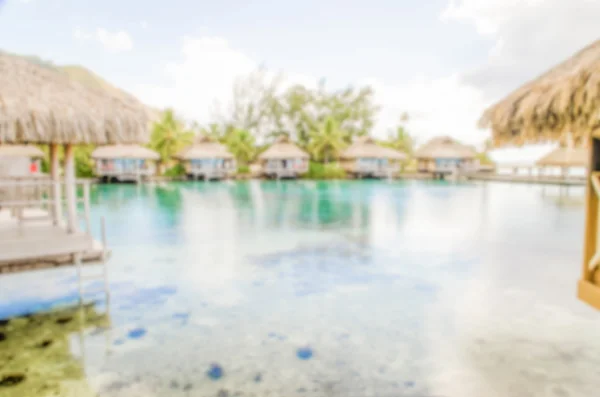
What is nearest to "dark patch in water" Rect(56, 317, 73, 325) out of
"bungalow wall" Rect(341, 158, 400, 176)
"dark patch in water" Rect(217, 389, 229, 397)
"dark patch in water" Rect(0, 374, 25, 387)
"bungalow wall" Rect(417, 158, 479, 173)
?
"dark patch in water" Rect(0, 374, 25, 387)

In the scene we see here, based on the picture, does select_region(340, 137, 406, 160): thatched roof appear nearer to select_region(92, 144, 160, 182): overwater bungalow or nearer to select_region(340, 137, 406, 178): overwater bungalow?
select_region(340, 137, 406, 178): overwater bungalow

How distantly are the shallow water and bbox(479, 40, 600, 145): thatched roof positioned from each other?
2138 mm

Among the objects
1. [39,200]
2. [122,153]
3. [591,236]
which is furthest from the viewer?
[122,153]

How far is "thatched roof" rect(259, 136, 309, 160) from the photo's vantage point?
32.3 m

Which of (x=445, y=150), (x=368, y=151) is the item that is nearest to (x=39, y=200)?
(x=368, y=151)

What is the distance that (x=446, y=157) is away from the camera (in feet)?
113

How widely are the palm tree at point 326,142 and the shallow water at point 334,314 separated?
23623 mm

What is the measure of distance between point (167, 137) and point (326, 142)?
12.4m

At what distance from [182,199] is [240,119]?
23.2m

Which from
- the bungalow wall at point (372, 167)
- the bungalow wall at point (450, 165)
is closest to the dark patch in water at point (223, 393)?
the bungalow wall at point (372, 167)

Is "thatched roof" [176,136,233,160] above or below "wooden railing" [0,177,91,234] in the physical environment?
above

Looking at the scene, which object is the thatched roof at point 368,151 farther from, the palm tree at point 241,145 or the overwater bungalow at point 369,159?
the palm tree at point 241,145

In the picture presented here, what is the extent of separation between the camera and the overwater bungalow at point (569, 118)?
3.00 meters

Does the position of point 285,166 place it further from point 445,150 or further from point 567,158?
point 567,158
